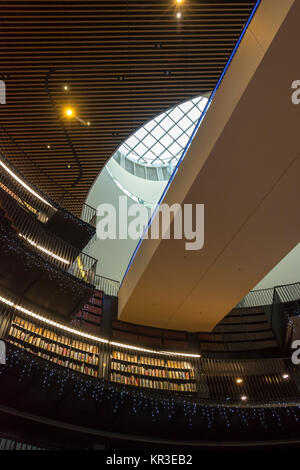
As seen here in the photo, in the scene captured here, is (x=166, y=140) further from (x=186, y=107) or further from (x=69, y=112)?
(x=69, y=112)

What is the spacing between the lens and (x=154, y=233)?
271 inches

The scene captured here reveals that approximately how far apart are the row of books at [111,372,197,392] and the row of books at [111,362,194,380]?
0.44 ft

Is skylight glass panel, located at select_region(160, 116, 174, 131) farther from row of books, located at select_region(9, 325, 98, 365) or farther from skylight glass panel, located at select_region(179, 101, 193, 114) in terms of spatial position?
row of books, located at select_region(9, 325, 98, 365)

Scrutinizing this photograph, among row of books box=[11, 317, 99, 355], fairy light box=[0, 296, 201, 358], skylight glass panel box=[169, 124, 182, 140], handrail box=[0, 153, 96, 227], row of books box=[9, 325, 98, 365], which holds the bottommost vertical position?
row of books box=[9, 325, 98, 365]

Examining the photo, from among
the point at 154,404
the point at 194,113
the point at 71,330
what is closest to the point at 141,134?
the point at 194,113

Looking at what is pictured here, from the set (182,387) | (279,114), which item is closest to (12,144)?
(279,114)

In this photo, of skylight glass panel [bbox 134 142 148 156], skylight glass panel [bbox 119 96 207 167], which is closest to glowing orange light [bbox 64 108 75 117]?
skylight glass panel [bbox 119 96 207 167]

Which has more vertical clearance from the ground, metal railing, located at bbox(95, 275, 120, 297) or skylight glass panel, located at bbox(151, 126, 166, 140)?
skylight glass panel, located at bbox(151, 126, 166, 140)

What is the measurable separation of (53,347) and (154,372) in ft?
7.97

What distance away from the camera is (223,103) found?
4.96m

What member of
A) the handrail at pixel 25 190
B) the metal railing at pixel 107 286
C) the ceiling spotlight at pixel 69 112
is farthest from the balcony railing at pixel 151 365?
the ceiling spotlight at pixel 69 112

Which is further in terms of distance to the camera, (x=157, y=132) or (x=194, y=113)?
(x=157, y=132)

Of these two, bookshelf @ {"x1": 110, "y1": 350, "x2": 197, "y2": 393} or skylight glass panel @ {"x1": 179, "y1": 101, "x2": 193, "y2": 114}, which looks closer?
bookshelf @ {"x1": 110, "y1": 350, "x2": 197, "y2": 393}

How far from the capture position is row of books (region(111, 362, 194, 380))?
719 centimetres
